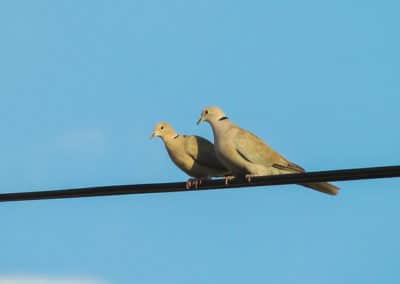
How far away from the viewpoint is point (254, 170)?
11.5 metres

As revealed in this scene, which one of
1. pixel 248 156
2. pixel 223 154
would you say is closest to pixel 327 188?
pixel 248 156

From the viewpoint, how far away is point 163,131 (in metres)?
12.9

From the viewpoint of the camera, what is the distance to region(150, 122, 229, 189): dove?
12.4 meters

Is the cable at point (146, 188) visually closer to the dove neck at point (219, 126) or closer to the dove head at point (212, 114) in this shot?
the dove neck at point (219, 126)

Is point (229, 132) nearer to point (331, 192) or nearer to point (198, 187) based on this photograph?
point (331, 192)

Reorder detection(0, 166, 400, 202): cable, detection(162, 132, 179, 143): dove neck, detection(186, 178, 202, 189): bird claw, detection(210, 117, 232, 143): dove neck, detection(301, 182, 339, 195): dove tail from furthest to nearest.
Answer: detection(162, 132, 179, 143): dove neck
detection(210, 117, 232, 143): dove neck
detection(301, 182, 339, 195): dove tail
detection(186, 178, 202, 189): bird claw
detection(0, 166, 400, 202): cable

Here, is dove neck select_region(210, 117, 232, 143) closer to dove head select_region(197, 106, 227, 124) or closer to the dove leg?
dove head select_region(197, 106, 227, 124)

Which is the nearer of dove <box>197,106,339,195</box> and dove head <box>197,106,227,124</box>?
dove <box>197,106,339,195</box>

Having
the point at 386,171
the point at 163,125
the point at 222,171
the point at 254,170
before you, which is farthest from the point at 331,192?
the point at 386,171

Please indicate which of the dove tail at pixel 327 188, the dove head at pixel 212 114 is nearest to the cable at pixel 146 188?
the dove tail at pixel 327 188

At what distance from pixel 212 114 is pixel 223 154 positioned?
82cm

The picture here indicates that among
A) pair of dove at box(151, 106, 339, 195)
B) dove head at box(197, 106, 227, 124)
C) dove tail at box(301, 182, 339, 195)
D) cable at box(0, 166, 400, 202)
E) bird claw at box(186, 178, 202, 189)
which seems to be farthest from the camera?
dove head at box(197, 106, 227, 124)

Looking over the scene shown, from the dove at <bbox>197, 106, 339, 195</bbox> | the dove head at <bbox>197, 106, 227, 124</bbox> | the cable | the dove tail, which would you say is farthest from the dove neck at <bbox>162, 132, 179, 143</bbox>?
the cable

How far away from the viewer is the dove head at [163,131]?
12.9m
